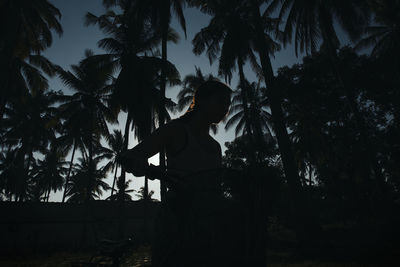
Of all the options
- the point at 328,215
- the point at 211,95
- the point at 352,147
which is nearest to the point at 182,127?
the point at 211,95

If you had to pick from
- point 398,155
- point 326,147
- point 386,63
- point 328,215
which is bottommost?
point 328,215

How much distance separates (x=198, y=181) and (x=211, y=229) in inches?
6.6

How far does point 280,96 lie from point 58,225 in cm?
1699

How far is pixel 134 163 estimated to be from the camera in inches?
32.1

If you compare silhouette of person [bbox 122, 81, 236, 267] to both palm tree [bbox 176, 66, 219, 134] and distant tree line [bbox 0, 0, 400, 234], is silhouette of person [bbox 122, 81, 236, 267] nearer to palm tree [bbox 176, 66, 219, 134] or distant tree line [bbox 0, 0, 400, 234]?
distant tree line [bbox 0, 0, 400, 234]

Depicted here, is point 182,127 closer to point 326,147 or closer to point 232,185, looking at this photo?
point 232,185

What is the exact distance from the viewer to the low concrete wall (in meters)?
12.8

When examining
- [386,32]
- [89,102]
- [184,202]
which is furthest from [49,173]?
[386,32]

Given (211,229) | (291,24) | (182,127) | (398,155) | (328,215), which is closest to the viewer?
(211,229)

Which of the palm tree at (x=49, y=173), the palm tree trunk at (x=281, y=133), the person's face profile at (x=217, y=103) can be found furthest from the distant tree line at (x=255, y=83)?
the palm tree at (x=49, y=173)

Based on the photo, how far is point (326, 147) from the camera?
18938 mm

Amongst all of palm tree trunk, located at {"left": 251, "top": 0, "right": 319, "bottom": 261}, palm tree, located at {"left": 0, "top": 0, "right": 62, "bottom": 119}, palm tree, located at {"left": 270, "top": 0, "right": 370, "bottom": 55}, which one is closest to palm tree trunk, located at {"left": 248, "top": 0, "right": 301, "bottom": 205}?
palm tree trunk, located at {"left": 251, "top": 0, "right": 319, "bottom": 261}

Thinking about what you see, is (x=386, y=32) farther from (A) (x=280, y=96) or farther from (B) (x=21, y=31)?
(B) (x=21, y=31)

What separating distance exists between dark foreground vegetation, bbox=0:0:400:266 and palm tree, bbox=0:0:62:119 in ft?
0.18
